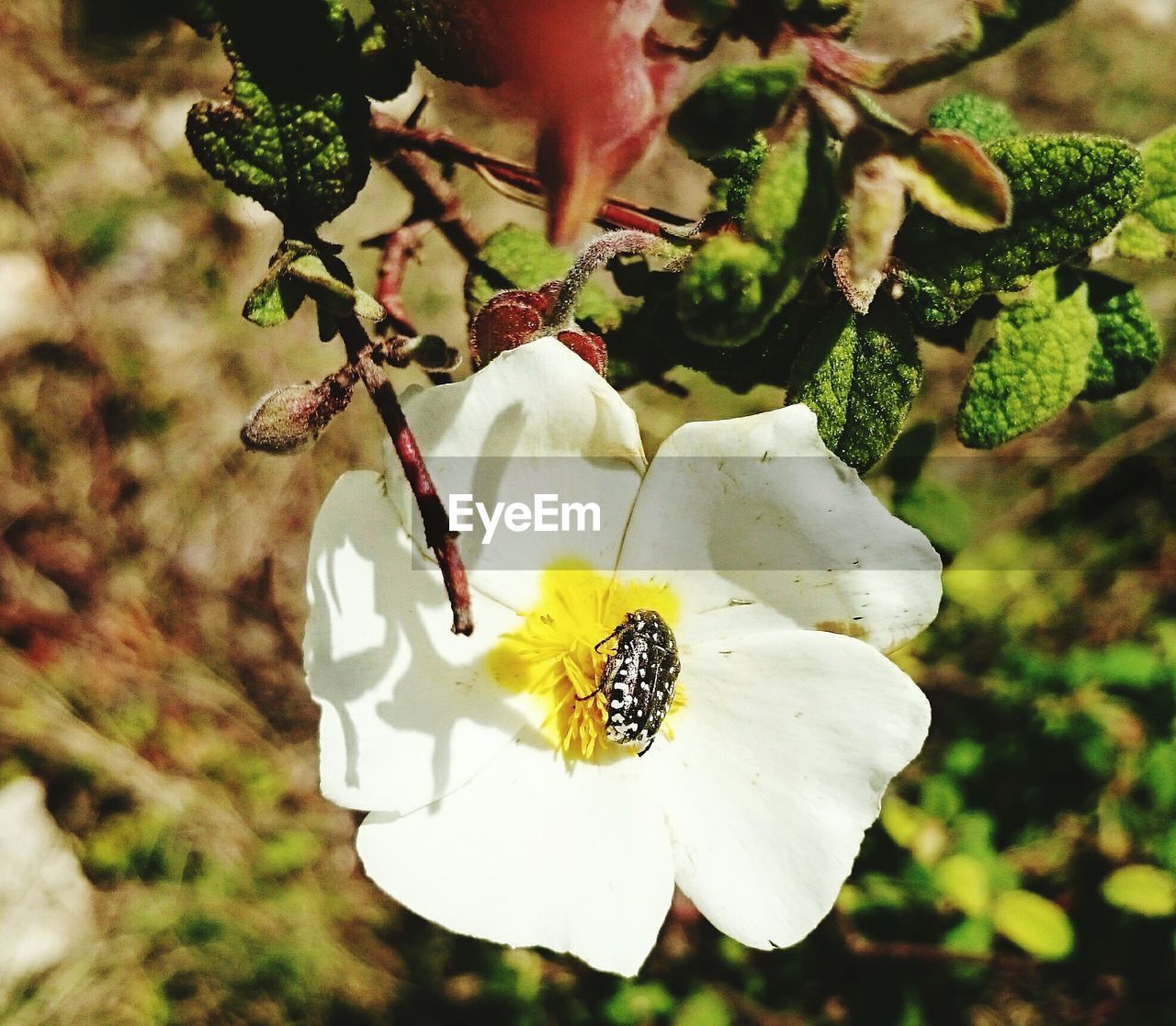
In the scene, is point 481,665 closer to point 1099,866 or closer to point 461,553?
point 461,553

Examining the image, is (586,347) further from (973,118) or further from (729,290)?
(973,118)

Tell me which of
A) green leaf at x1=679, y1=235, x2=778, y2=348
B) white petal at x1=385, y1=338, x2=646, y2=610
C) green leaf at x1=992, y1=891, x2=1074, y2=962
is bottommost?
green leaf at x1=992, y1=891, x2=1074, y2=962

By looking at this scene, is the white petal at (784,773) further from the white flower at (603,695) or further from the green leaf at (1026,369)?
the green leaf at (1026,369)

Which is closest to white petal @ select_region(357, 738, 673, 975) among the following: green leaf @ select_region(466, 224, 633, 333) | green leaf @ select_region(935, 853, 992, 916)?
green leaf @ select_region(466, 224, 633, 333)

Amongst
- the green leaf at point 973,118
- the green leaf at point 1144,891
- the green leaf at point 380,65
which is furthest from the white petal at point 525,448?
the green leaf at point 1144,891

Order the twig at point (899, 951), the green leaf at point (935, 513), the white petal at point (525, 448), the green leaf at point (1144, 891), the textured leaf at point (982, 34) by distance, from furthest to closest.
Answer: the twig at point (899, 951)
the green leaf at point (1144, 891)
the green leaf at point (935, 513)
the white petal at point (525, 448)
the textured leaf at point (982, 34)

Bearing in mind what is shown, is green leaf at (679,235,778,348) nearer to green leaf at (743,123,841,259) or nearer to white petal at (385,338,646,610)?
green leaf at (743,123,841,259)

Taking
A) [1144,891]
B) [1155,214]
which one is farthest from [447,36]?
[1144,891]
